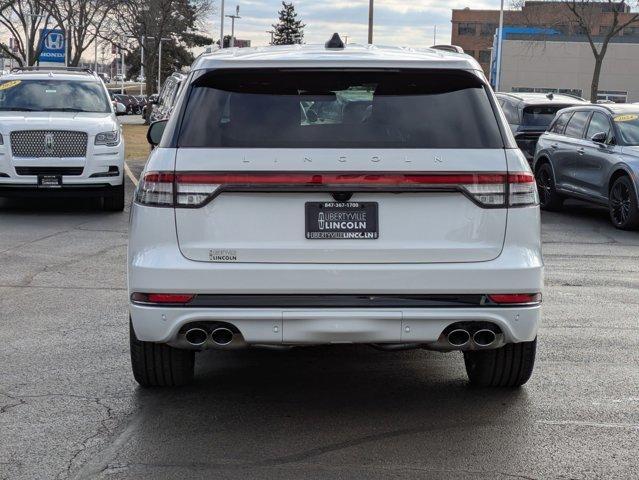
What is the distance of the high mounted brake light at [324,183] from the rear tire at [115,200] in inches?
393

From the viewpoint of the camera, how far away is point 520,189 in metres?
5.18

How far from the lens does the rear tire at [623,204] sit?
13922 millimetres

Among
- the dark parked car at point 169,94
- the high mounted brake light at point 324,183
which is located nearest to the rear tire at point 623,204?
the dark parked car at point 169,94

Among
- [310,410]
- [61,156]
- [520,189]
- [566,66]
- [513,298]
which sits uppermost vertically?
Result: [520,189]

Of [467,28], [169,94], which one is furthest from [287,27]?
[169,94]

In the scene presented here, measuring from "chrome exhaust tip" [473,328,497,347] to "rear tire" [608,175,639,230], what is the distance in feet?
30.0

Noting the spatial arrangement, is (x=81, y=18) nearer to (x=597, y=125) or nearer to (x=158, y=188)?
(x=597, y=125)

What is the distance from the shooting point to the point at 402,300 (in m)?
5.06

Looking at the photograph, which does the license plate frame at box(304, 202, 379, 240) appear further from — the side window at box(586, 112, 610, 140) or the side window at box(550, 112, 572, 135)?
the side window at box(550, 112, 572, 135)

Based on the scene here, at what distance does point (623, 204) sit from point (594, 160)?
1094 millimetres

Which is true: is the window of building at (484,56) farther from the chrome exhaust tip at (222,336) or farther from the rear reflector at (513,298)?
the chrome exhaust tip at (222,336)

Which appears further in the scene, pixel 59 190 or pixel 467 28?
pixel 467 28

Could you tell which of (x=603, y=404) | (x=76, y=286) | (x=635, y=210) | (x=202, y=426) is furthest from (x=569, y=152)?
(x=202, y=426)

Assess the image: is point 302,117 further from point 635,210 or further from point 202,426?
point 635,210
